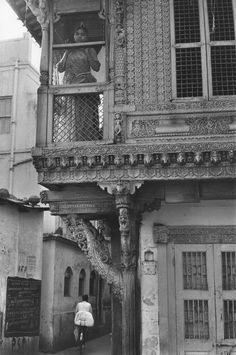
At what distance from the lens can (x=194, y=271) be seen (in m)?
9.37

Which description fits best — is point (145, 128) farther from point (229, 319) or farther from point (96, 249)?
point (229, 319)

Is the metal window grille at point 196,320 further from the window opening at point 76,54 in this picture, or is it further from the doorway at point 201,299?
the window opening at point 76,54

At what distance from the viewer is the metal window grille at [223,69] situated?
9.46 m

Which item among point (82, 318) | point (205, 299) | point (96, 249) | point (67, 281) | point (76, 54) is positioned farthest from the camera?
point (67, 281)

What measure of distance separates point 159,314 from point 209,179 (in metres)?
2.69

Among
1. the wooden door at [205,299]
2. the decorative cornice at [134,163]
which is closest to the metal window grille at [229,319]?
the wooden door at [205,299]

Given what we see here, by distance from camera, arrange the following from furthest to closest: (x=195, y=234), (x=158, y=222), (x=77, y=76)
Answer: (x=77, y=76), (x=158, y=222), (x=195, y=234)

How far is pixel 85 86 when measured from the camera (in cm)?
959

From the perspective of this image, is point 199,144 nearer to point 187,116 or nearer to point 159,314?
point 187,116

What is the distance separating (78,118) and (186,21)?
291 cm

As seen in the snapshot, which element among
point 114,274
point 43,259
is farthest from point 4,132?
point 114,274

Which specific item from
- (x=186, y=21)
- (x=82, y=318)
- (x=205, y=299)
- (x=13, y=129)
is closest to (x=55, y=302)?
(x=82, y=318)

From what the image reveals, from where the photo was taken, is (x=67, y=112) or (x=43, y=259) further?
(x=43, y=259)

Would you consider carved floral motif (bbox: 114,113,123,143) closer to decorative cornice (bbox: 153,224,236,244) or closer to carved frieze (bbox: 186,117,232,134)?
carved frieze (bbox: 186,117,232,134)
